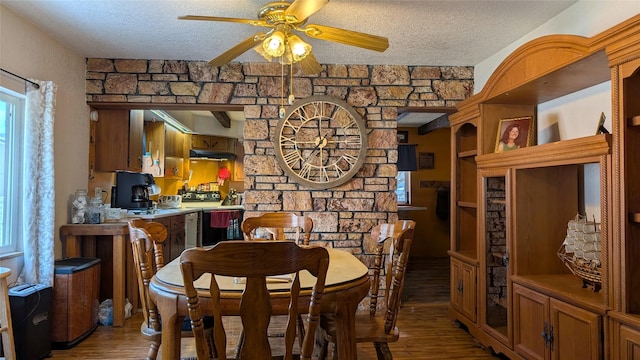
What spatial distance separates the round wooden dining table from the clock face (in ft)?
6.49

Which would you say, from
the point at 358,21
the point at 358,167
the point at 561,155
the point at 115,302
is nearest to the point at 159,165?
the point at 115,302

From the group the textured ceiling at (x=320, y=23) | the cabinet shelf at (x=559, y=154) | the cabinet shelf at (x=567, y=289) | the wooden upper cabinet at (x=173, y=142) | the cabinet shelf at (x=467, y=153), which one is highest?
the textured ceiling at (x=320, y=23)

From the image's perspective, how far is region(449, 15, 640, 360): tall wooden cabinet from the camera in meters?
1.74

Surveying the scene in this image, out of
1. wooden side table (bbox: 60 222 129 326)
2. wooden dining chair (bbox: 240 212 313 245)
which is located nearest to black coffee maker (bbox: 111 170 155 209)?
wooden side table (bbox: 60 222 129 326)

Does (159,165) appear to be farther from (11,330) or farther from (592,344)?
(592,344)

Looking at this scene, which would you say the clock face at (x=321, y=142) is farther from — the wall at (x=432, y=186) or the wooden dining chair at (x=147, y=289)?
the wall at (x=432, y=186)

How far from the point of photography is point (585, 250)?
2.14 meters

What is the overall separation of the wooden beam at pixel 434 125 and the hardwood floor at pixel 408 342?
2.70 m

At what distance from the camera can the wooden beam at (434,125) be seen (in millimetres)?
5715

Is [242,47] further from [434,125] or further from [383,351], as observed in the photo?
[434,125]

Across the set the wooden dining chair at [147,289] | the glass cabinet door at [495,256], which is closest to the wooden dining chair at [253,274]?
the wooden dining chair at [147,289]

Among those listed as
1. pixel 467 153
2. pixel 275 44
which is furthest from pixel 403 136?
pixel 275 44

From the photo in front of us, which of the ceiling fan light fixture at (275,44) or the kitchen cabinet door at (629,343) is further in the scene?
the ceiling fan light fixture at (275,44)

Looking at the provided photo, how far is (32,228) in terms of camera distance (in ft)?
9.19
